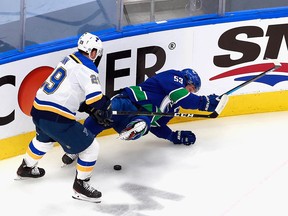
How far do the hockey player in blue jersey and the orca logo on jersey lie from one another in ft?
2.21

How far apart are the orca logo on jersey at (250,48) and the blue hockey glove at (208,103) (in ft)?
2.14

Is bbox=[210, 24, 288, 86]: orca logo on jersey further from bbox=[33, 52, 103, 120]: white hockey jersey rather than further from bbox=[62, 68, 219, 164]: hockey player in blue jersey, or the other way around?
bbox=[33, 52, 103, 120]: white hockey jersey

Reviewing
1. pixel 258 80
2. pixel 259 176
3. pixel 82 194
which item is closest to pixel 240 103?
pixel 258 80

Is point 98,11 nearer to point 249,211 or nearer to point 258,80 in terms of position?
point 258,80

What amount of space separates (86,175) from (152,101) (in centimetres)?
83

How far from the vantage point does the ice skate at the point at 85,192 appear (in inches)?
193

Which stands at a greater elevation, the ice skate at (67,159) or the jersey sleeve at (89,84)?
the jersey sleeve at (89,84)

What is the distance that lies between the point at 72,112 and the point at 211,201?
1.09 m

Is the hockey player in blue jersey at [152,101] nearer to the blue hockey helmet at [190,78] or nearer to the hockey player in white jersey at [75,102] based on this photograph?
the blue hockey helmet at [190,78]

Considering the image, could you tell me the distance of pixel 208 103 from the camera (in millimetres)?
5449

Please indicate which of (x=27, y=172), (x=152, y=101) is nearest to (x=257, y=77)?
(x=152, y=101)

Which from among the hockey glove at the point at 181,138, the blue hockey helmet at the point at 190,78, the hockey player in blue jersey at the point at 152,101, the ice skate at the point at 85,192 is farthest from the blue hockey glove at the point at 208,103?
the ice skate at the point at 85,192

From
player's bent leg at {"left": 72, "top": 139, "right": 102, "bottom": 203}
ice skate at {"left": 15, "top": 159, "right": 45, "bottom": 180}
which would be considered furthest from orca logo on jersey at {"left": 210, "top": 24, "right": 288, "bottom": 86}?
ice skate at {"left": 15, "top": 159, "right": 45, "bottom": 180}

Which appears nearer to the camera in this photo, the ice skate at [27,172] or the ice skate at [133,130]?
the ice skate at [27,172]
